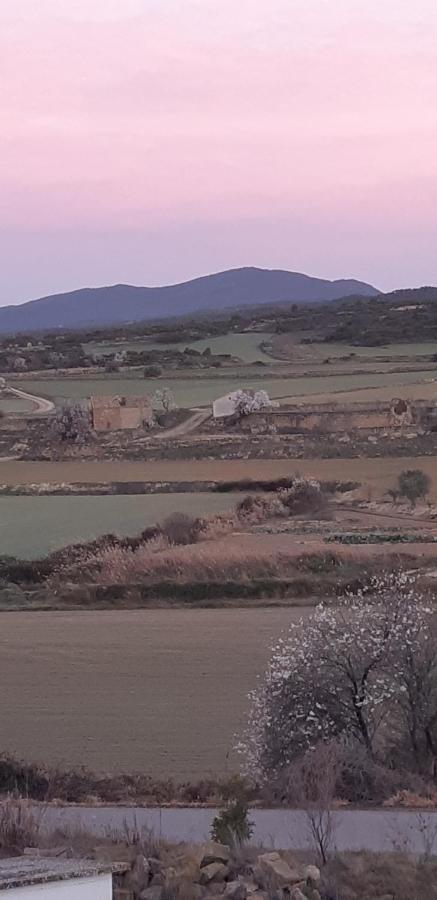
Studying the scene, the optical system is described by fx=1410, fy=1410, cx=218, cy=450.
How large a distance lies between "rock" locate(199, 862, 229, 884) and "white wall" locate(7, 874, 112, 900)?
5.40ft

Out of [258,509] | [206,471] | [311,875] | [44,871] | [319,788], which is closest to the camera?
[44,871]

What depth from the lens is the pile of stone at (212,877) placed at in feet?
25.5

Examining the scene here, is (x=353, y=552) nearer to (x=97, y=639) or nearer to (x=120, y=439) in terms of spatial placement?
(x=97, y=639)

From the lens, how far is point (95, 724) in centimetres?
1480

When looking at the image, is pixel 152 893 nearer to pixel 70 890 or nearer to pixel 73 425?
pixel 70 890

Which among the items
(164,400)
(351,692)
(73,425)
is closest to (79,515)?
(73,425)

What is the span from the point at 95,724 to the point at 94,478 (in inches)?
1076

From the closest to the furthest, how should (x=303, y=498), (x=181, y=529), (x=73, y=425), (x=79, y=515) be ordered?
(x=181, y=529) → (x=79, y=515) → (x=303, y=498) → (x=73, y=425)

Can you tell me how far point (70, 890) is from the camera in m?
6.14

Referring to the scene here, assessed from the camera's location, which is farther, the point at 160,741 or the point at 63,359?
the point at 63,359

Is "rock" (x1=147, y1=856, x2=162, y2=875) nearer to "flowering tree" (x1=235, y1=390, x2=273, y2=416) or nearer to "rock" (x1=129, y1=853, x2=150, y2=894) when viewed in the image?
"rock" (x1=129, y1=853, x2=150, y2=894)

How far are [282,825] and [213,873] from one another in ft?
4.44

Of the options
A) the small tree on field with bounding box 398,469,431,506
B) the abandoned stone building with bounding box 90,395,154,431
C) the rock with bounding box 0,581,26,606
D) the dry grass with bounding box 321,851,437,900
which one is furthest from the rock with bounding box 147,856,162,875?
the abandoned stone building with bounding box 90,395,154,431

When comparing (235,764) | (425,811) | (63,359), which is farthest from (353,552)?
(63,359)
